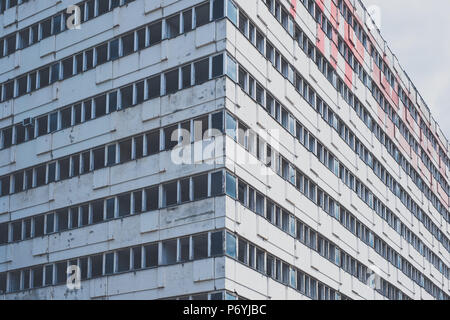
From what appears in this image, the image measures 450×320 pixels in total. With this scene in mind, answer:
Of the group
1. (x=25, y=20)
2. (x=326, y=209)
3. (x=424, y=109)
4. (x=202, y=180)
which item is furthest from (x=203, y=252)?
(x=424, y=109)

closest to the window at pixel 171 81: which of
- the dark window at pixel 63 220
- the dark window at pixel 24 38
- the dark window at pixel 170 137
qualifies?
the dark window at pixel 170 137

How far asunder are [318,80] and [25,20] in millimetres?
18380

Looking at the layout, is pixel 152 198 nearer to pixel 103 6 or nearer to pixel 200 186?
pixel 200 186

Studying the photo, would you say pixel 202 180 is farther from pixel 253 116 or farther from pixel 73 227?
pixel 73 227

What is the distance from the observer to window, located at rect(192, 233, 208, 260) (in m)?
44.7

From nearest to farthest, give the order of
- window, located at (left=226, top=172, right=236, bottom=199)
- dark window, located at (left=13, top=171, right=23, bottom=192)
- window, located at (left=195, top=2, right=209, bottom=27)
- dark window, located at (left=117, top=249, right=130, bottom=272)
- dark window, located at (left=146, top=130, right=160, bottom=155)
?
window, located at (left=226, top=172, right=236, bottom=199), window, located at (left=195, top=2, right=209, bottom=27), dark window, located at (left=117, top=249, right=130, bottom=272), dark window, located at (left=146, top=130, right=160, bottom=155), dark window, located at (left=13, top=171, right=23, bottom=192)

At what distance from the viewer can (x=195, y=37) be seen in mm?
47562

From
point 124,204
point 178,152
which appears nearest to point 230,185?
point 178,152

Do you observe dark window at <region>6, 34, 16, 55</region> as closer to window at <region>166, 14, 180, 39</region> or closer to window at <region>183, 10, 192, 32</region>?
window at <region>166, 14, 180, 39</region>

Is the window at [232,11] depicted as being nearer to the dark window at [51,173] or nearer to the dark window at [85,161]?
the dark window at [85,161]

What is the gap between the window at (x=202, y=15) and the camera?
47594 mm

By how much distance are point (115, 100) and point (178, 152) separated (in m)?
6.20

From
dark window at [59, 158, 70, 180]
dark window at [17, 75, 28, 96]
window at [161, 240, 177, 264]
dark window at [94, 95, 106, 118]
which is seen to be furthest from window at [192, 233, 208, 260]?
dark window at [17, 75, 28, 96]

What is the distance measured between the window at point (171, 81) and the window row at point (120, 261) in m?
7.85
